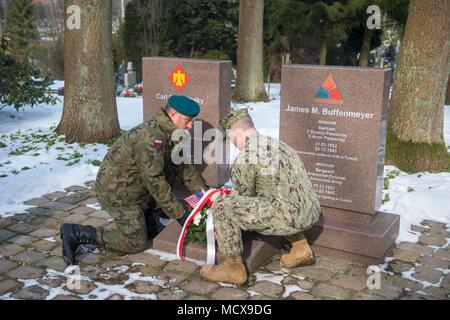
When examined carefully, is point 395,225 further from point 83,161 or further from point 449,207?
point 83,161

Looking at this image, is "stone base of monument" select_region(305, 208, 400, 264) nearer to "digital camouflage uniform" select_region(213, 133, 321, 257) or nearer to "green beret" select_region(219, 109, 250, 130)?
"digital camouflage uniform" select_region(213, 133, 321, 257)

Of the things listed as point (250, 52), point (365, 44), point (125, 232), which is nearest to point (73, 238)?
point (125, 232)

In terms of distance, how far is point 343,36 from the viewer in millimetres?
23875

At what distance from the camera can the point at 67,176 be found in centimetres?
742

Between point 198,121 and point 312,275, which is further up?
point 198,121

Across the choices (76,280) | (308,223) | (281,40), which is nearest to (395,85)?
(308,223)

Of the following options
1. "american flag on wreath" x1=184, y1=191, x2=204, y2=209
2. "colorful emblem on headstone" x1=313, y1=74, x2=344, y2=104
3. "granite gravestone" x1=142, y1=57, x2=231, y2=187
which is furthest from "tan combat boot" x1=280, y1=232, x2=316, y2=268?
"granite gravestone" x1=142, y1=57, x2=231, y2=187

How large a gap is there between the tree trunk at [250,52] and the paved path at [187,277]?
37.1 ft

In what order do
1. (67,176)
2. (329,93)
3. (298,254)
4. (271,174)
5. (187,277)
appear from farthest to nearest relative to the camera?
(67,176) → (329,93) → (298,254) → (187,277) → (271,174)

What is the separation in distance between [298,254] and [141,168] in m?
1.51

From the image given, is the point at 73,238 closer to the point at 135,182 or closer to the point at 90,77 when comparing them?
the point at 135,182

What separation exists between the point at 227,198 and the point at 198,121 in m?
1.74

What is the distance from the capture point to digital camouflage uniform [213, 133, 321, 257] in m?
4.29

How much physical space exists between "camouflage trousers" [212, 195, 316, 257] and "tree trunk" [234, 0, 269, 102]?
12125 millimetres
